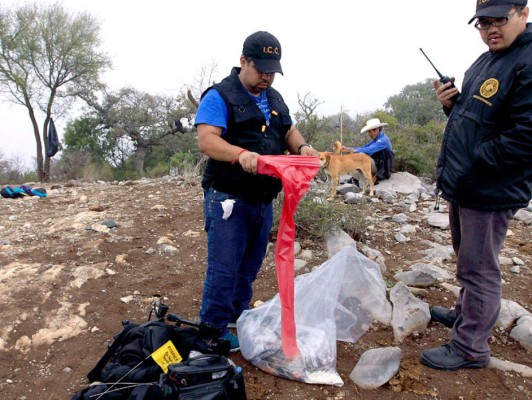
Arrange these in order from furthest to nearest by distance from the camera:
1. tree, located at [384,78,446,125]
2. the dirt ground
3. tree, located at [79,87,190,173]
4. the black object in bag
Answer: tree, located at [79,87,190,173] → tree, located at [384,78,446,125] → the dirt ground → the black object in bag

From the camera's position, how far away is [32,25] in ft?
58.0

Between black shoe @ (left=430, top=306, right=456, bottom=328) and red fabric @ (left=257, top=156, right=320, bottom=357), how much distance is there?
1.13 metres

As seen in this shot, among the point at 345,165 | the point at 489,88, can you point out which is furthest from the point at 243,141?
the point at 345,165

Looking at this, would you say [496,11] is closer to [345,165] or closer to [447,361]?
[447,361]

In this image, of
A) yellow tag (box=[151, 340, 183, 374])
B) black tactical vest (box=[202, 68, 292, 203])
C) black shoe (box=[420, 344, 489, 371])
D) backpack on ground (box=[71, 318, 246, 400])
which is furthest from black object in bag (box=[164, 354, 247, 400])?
black shoe (box=[420, 344, 489, 371])

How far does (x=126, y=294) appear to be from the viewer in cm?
345

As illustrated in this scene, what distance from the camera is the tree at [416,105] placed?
16.2m

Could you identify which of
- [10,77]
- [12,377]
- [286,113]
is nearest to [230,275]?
[286,113]

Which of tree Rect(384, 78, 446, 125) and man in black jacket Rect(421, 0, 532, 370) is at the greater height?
tree Rect(384, 78, 446, 125)

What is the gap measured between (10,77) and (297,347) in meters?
19.1

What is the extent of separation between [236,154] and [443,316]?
1814mm

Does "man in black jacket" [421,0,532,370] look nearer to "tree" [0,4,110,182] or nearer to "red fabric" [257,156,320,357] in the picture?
"red fabric" [257,156,320,357]

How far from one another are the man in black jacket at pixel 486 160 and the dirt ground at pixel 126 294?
269 millimetres

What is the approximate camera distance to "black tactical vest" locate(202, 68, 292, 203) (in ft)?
7.50
